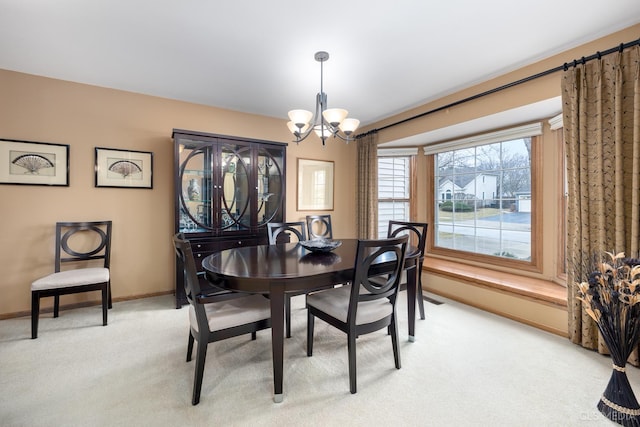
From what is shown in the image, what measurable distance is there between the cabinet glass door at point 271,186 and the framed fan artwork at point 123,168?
1.32m

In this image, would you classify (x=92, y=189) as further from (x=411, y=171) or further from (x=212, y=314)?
(x=411, y=171)

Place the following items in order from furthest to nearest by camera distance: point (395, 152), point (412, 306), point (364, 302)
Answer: point (395, 152)
point (412, 306)
point (364, 302)

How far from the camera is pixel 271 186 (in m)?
3.80

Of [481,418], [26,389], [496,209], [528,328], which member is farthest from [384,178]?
[26,389]

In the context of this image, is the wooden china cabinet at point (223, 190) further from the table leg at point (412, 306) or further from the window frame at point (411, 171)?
the table leg at point (412, 306)

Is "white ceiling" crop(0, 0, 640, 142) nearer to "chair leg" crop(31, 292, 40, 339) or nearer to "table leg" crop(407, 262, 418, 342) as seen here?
"table leg" crop(407, 262, 418, 342)

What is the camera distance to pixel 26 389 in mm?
1749

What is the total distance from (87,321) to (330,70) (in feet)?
11.1

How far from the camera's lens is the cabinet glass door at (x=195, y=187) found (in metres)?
3.24

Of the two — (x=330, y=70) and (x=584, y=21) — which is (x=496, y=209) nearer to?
(x=584, y=21)

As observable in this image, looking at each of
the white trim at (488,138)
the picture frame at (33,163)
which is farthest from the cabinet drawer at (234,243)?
the white trim at (488,138)

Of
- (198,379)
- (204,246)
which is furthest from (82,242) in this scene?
(198,379)

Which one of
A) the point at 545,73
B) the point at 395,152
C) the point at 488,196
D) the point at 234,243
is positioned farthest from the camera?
the point at 395,152

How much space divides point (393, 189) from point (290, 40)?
2923mm
